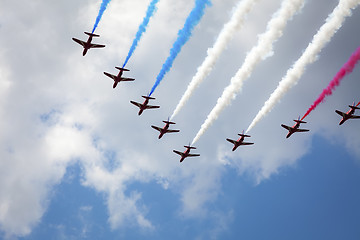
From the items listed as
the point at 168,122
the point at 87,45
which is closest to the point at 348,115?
the point at 168,122

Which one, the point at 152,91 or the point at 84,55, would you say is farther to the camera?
the point at 84,55

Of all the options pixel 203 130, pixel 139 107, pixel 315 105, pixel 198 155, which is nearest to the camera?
pixel 315 105

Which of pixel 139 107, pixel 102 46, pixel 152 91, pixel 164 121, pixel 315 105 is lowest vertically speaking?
pixel 315 105

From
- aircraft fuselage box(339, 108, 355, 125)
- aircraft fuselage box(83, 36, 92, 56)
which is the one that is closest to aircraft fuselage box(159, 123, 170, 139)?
aircraft fuselage box(83, 36, 92, 56)

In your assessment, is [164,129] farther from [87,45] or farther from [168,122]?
[87,45]

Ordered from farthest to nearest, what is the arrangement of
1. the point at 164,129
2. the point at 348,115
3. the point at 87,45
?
the point at 164,129, the point at 348,115, the point at 87,45

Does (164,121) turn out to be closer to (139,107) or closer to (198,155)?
(139,107)

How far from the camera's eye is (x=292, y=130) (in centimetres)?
4291

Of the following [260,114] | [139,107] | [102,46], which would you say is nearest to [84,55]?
[102,46]

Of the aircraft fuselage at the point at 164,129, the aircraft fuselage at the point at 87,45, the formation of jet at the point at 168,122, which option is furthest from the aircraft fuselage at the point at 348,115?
the aircraft fuselage at the point at 87,45

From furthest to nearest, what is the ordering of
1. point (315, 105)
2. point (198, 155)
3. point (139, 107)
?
point (198, 155)
point (139, 107)
point (315, 105)

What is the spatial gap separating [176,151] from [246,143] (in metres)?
8.19

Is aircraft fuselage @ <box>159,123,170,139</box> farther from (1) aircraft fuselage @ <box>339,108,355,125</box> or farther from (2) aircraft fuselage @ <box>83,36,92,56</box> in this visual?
(1) aircraft fuselage @ <box>339,108,355,125</box>

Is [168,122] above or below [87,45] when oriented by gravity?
below
